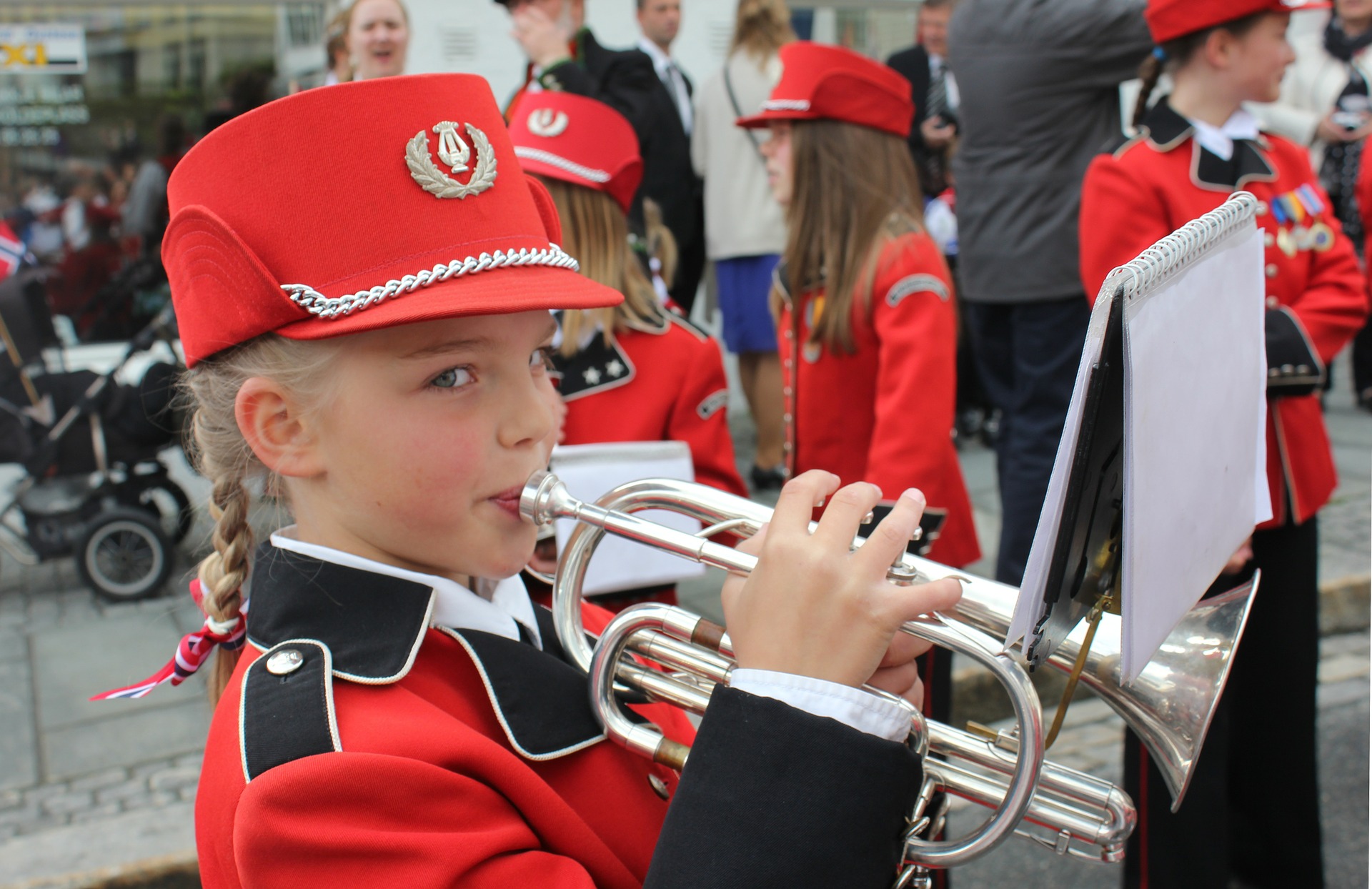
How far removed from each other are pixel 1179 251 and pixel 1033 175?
9.98ft

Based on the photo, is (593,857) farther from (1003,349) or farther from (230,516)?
(1003,349)

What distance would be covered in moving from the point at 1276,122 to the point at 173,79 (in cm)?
584

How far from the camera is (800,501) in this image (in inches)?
48.1

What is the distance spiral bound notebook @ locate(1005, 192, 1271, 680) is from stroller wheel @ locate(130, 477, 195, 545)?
4053 mm

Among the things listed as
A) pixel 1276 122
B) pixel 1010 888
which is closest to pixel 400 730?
pixel 1010 888

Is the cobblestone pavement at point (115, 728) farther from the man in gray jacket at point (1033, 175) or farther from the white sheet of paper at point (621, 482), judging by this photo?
the man in gray jacket at point (1033, 175)

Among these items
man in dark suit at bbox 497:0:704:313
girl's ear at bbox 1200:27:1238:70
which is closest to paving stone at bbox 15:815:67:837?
man in dark suit at bbox 497:0:704:313

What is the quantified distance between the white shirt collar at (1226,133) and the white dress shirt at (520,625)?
1906 mm

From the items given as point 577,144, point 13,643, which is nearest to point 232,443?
point 577,144

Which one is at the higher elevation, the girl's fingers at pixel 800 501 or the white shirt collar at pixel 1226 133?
the white shirt collar at pixel 1226 133

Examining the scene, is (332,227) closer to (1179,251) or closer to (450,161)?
(450,161)

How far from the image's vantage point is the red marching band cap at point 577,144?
9.00 feet

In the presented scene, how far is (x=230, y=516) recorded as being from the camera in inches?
59.6

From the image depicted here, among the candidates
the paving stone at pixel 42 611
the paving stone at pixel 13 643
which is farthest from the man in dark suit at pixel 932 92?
the paving stone at pixel 13 643
